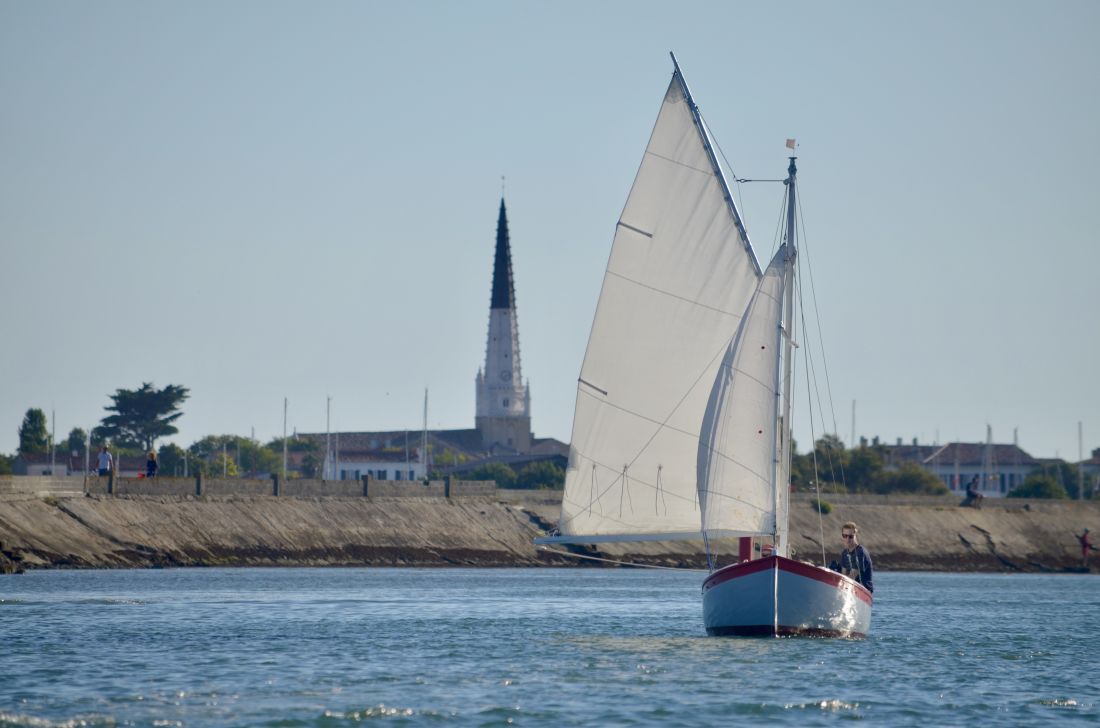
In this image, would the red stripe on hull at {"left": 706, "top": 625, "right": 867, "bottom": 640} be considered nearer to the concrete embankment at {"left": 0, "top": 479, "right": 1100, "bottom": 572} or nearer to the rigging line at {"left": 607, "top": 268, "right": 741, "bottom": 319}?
the rigging line at {"left": 607, "top": 268, "right": 741, "bottom": 319}

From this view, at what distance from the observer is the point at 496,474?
6993 inches

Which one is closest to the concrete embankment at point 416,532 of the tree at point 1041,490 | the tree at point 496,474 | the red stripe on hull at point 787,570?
the tree at point 1041,490

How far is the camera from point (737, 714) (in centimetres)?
3111

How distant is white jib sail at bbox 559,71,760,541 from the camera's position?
4250cm

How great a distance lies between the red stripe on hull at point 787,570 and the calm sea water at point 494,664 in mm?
1531

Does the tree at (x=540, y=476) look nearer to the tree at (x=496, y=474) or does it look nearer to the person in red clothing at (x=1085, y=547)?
the tree at (x=496, y=474)

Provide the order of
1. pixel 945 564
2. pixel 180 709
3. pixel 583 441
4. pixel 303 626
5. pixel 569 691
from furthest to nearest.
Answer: pixel 945 564 < pixel 303 626 < pixel 583 441 < pixel 569 691 < pixel 180 709

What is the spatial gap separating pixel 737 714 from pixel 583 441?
42.2ft

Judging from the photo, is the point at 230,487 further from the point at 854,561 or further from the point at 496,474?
the point at 496,474

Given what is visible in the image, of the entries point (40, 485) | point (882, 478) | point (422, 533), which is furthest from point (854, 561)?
point (882, 478)

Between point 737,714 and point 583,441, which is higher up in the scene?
point 583,441

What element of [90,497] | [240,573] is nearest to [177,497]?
[90,497]

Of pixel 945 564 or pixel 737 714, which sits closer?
pixel 737 714

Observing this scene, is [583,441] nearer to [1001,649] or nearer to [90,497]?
[1001,649]
